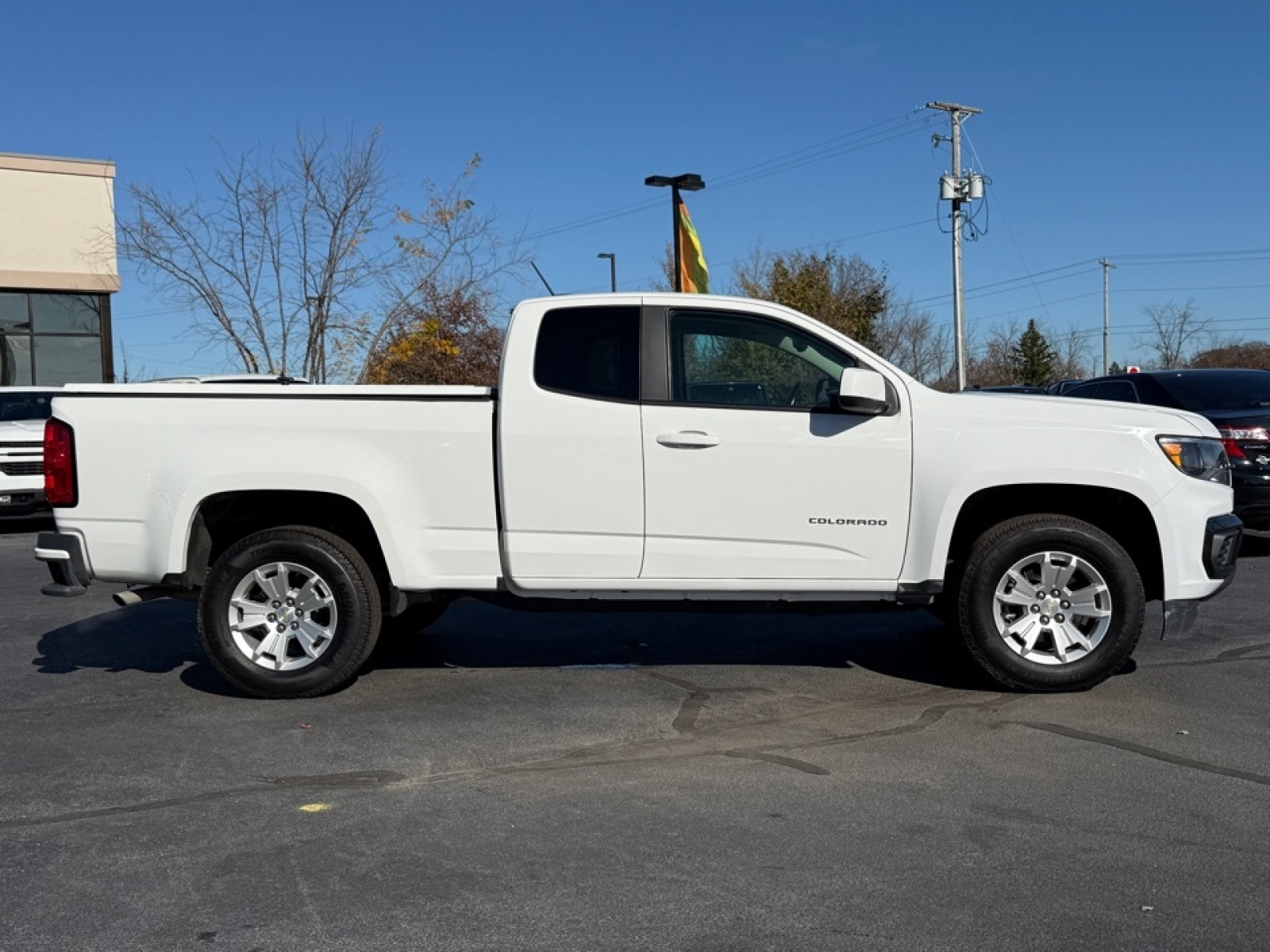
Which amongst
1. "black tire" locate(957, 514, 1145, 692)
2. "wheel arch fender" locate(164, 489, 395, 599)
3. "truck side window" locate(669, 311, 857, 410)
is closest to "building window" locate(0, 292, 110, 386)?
"wheel arch fender" locate(164, 489, 395, 599)

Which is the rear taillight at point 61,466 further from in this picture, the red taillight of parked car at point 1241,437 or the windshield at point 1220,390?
the windshield at point 1220,390

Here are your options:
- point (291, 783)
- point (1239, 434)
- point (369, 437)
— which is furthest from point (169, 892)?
point (1239, 434)

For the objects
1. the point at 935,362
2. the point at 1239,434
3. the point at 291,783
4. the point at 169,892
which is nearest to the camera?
Answer: the point at 169,892

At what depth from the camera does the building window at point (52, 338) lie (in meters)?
27.7

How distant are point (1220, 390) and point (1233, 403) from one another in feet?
1.01

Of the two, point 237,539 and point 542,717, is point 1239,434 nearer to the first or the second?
point 542,717

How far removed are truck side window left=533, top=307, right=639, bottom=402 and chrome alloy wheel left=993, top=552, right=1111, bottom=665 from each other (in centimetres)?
213

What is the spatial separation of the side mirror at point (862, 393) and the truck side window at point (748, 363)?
16 centimetres

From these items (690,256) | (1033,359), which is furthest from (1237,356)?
(690,256)

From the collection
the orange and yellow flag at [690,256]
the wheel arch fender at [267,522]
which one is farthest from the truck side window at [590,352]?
the orange and yellow flag at [690,256]

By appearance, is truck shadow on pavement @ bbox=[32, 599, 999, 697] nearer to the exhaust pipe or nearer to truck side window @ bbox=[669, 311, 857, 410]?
the exhaust pipe

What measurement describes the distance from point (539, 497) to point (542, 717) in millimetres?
1084

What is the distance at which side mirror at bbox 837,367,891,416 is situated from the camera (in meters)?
6.23

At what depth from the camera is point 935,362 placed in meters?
60.1
